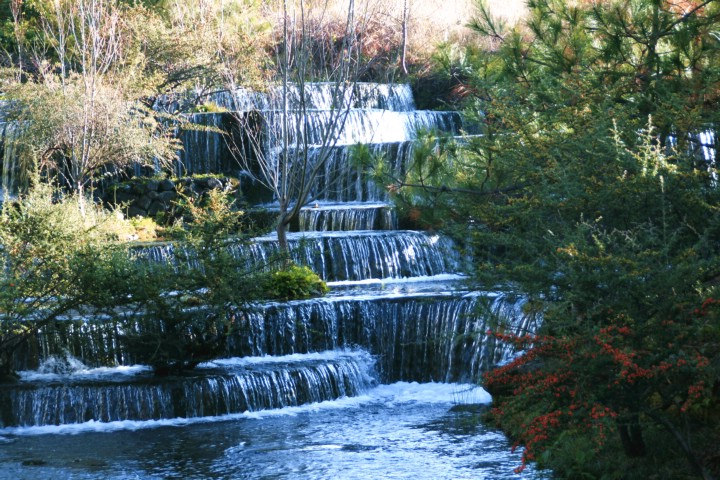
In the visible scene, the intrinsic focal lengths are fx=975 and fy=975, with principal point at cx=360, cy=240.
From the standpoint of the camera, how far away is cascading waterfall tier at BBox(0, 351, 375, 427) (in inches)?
428

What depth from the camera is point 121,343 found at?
12.2 meters

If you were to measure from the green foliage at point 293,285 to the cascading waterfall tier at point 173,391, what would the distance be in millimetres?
1789

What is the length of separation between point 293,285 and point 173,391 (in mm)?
3428

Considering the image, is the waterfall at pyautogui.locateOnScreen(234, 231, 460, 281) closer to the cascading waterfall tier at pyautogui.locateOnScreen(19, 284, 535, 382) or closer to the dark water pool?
the cascading waterfall tier at pyautogui.locateOnScreen(19, 284, 535, 382)

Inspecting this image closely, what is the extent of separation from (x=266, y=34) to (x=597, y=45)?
47.6 ft

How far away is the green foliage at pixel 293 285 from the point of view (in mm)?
14070

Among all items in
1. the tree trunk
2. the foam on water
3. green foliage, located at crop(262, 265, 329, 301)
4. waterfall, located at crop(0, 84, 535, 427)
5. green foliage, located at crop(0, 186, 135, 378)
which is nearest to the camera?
the tree trunk

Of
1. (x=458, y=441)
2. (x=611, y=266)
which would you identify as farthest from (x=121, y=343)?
(x=611, y=266)

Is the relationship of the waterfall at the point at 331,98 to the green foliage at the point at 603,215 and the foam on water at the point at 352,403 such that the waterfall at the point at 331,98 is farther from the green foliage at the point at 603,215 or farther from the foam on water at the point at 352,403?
the green foliage at the point at 603,215

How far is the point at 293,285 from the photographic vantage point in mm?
14211

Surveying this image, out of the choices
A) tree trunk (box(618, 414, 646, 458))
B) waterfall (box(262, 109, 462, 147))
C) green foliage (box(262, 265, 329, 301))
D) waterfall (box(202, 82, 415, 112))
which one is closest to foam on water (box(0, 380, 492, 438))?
green foliage (box(262, 265, 329, 301))

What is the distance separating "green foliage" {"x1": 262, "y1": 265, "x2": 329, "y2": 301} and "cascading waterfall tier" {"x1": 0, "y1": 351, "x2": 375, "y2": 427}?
179 cm

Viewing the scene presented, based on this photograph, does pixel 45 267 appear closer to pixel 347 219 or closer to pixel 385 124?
pixel 347 219

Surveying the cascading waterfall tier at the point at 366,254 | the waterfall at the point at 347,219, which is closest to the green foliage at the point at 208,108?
the waterfall at the point at 347,219
